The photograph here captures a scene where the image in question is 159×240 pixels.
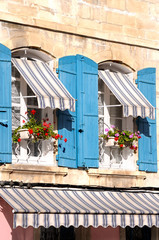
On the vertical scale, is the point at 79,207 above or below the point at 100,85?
below

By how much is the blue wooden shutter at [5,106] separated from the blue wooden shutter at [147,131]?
9.82 feet

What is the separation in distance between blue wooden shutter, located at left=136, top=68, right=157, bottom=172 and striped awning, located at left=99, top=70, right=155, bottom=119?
14.4 inches

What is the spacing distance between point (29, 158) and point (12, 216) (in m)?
1.27

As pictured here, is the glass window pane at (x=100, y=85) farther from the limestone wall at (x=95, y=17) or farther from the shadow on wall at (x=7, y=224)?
the shadow on wall at (x=7, y=224)

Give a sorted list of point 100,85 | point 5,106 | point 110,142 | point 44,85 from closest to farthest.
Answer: point 5,106, point 44,85, point 110,142, point 100,85

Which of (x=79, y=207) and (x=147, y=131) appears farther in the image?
(x=147, y=131)

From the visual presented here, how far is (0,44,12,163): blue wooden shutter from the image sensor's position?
15000 mm

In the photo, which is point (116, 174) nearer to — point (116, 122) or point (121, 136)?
point (121, 136)

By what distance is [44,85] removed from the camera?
1546cm

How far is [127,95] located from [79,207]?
2.65 metres

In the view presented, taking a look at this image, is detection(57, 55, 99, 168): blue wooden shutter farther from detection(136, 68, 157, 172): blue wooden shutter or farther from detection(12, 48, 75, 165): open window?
detection(136, 68, 157, 172): blue wooden shutter

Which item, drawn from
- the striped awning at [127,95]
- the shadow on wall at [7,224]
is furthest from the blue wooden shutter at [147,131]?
the shadow on wall at [7,224]

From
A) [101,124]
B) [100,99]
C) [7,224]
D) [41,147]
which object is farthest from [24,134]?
[100,99]

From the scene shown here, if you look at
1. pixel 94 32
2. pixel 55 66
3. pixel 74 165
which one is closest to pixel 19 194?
pixel 74 165
